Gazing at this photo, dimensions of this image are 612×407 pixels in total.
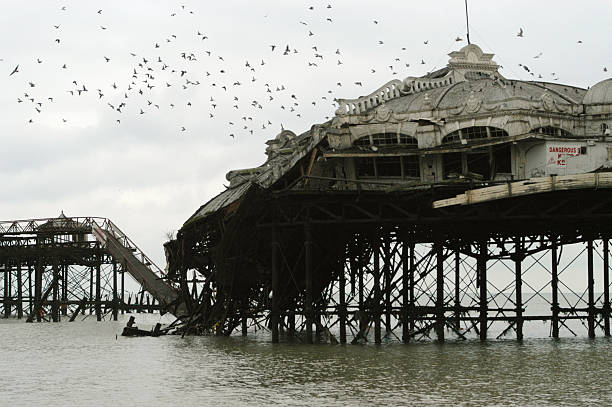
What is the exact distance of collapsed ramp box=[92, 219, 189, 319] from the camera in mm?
79688

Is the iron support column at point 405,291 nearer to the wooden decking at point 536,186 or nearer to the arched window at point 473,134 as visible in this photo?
the arched window at point 473,134

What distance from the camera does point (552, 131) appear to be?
51.7 metres

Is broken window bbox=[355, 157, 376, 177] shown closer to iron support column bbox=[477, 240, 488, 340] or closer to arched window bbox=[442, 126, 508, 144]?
arched window bbox=[442, 126, 508, 144]

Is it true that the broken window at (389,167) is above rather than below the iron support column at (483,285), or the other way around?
above

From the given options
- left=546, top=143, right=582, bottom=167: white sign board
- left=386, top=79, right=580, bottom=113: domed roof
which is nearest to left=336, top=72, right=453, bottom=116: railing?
left=386, top=79, right=580, bottom=113: domed roof

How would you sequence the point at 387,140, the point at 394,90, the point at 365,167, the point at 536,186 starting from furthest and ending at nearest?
the point at 394,90
the point at 365,167
the point at 387,140
the point at 536,186

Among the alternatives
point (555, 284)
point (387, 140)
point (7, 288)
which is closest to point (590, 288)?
point (555, 284)

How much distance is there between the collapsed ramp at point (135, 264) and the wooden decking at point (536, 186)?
32228 millimetres

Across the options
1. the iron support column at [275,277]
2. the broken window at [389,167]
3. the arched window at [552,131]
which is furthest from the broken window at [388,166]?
the arched window at [552,131]

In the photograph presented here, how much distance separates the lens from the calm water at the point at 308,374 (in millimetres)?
33125

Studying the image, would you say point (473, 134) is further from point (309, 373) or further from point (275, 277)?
point (309, 373)

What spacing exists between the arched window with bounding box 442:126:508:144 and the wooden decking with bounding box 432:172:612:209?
4.92 metres

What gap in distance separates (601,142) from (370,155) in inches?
405

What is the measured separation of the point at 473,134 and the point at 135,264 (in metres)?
39.9
